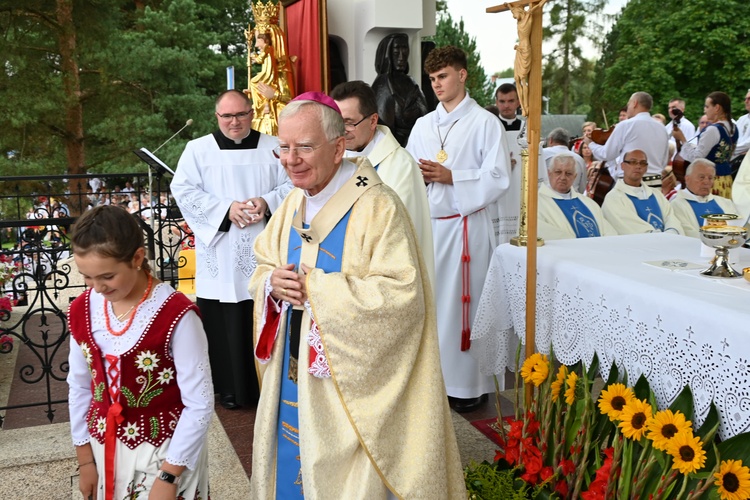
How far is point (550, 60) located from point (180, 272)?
2889 cm

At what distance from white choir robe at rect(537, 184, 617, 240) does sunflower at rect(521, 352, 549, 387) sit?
1851 mm

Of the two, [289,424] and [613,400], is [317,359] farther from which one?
[613,400]

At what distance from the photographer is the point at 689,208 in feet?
19.1

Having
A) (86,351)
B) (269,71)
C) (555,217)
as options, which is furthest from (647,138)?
(86,351)

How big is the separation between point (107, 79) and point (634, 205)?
1336 centimetres

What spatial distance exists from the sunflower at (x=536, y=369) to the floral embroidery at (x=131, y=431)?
5.18 ft

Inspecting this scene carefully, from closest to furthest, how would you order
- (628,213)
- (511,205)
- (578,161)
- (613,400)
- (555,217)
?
(613,400) < (555,217) < (628,213) < (511,205) < (578,161)

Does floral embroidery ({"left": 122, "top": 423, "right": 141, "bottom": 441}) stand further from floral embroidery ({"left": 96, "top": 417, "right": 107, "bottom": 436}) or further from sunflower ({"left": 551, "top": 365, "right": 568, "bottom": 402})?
sunflower ({"left": 551, "top": 365, "right": 568, "bottom": 402})

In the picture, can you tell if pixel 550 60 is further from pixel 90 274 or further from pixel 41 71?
pixel 90 274

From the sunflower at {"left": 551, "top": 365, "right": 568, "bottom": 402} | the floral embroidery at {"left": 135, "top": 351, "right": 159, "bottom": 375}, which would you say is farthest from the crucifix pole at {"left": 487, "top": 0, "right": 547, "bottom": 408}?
the floral embroidery at {"left": 135, "top": 351, "right": 159, "bottom": 375}

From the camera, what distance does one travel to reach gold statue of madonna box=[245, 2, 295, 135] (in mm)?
7164

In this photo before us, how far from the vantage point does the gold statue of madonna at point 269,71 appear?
716cm

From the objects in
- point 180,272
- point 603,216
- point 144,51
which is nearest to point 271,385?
point 603,216

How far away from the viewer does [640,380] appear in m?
2.55
